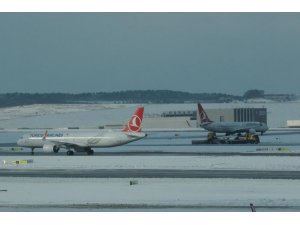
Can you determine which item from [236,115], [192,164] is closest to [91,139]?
[192,164]

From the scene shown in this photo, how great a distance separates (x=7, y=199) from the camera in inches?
1001

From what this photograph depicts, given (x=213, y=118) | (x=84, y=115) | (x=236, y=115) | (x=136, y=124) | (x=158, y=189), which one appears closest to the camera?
(x=158, y=189)

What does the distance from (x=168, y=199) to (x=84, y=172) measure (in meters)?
11.9

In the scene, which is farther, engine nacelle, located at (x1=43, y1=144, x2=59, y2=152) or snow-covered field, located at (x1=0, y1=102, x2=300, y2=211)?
engine nacelle, located at (x1=43, y1=144, x2=59, y2=152)

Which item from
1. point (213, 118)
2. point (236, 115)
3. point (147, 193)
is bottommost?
point (147, 193)

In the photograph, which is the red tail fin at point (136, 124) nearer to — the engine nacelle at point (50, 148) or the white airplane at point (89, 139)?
the white airplane at point (89, 139)

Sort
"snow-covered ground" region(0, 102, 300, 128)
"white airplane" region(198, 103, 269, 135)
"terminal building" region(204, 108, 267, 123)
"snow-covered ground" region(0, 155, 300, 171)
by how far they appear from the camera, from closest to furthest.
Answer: "snow-covered ground" region(0, 155, 300, 171)
"white airplane" region(198, 103, 269, 135)
"terminal building" region(204, 108, 267, 123)
"snow-covered ground" region(0, 102, 300, 128)

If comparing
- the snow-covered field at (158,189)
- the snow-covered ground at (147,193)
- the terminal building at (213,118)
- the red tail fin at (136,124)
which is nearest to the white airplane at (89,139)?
the red tail fin at (136,124)

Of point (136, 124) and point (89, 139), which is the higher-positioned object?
point (136, 124)

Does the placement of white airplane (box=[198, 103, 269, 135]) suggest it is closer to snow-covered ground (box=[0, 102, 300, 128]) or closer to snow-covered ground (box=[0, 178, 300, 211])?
snow-covered ground (box=[0, 102, 300, 128])

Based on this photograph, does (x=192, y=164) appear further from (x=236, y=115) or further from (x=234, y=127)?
(x=236, y=115)

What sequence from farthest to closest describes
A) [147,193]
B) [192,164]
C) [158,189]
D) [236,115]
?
[236,115], [192,164], [158,189], [147,193]

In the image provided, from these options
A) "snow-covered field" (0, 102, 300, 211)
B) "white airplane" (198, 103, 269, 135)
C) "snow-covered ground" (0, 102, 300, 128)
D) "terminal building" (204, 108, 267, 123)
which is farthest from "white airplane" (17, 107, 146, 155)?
"snow-covered ground" (0, 102, 300, 128)

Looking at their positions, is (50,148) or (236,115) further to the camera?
(236,115)
